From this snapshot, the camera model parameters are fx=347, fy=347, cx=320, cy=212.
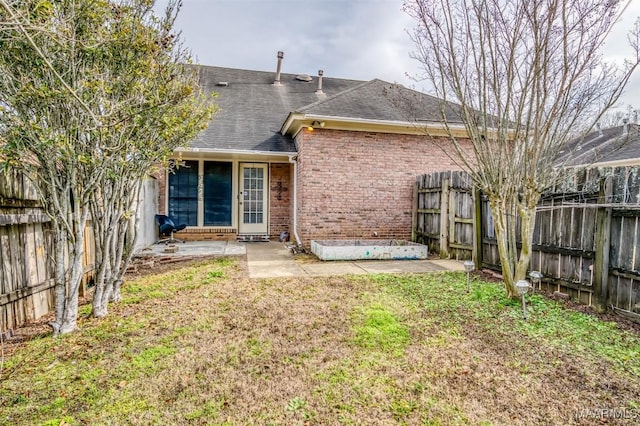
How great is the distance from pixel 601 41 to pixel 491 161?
166cm

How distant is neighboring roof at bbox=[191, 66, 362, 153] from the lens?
9.63 meters

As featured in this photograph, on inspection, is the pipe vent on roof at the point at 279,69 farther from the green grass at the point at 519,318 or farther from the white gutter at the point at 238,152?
the green grass at the point at 519,318

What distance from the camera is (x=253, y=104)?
11.9 m

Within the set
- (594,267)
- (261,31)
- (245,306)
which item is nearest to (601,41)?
(594,267)

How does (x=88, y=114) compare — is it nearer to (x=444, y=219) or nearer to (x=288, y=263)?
(x=288, y=263)

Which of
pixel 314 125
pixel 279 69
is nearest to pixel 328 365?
pixel 314 125

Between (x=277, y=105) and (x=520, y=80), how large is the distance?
910 centimetres

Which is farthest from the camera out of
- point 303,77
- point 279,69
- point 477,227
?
point 303,77

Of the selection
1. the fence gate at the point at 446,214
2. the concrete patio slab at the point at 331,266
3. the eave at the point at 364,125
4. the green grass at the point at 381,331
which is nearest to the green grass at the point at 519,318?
the green grass at the point at 381,331

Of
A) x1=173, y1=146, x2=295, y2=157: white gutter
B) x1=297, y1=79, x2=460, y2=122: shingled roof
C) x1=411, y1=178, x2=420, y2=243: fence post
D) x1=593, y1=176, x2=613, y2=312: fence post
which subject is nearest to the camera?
x1=593, y1=176, x2=613, y2=312: fence post

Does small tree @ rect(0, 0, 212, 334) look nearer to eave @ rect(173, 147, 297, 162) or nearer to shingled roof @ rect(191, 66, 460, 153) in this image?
shingled roof @ rect(191, 66, 460, 153)

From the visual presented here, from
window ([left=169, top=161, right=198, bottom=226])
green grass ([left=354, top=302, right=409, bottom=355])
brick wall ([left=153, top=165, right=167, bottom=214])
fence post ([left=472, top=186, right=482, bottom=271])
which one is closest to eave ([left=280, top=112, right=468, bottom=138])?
fence post ([left=472, top=186, right=482, bottom=271])

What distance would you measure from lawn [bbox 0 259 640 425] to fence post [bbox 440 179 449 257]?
3.02 m

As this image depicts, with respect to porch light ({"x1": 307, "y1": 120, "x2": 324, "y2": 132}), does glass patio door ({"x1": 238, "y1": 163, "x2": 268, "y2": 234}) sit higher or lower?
lower
